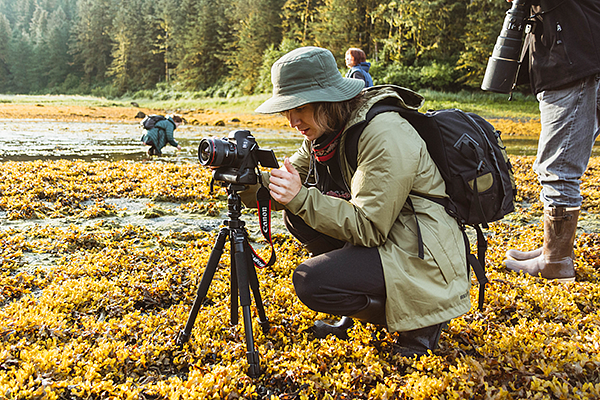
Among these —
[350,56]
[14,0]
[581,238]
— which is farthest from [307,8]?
[14,0]

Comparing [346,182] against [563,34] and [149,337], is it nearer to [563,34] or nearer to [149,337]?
[149,337]

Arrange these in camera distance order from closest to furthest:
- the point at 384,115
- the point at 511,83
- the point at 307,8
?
the point at 384,115 < the point at 511,83 < the point at 307,8

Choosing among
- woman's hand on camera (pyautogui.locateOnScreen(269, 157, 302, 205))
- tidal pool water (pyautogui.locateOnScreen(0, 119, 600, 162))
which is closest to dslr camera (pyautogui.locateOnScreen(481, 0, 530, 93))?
woman's hand on camera (pyautogui.locateOnScreen(269, 157, 302, 205))

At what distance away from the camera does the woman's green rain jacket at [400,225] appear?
8.21 feet

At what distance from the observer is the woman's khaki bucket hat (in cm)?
267

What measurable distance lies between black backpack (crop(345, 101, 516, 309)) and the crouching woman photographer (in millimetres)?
60

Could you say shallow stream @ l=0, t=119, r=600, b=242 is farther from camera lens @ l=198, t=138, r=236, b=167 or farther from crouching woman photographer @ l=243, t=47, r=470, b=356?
camera lens @ l=198, t=138, r=236, b=167

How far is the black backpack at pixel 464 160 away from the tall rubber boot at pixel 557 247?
56.6 inches

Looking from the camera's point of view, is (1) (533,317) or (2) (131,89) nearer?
(1) (533,317)

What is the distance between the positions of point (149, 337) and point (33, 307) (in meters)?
1.08

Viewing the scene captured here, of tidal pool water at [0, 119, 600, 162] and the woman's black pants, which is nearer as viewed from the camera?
the woman's black pants

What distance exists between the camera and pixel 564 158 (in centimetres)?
377

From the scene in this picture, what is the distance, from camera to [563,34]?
11.8ft

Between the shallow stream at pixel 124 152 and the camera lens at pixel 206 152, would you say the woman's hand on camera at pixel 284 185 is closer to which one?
the camera lens at pixel 206 152
